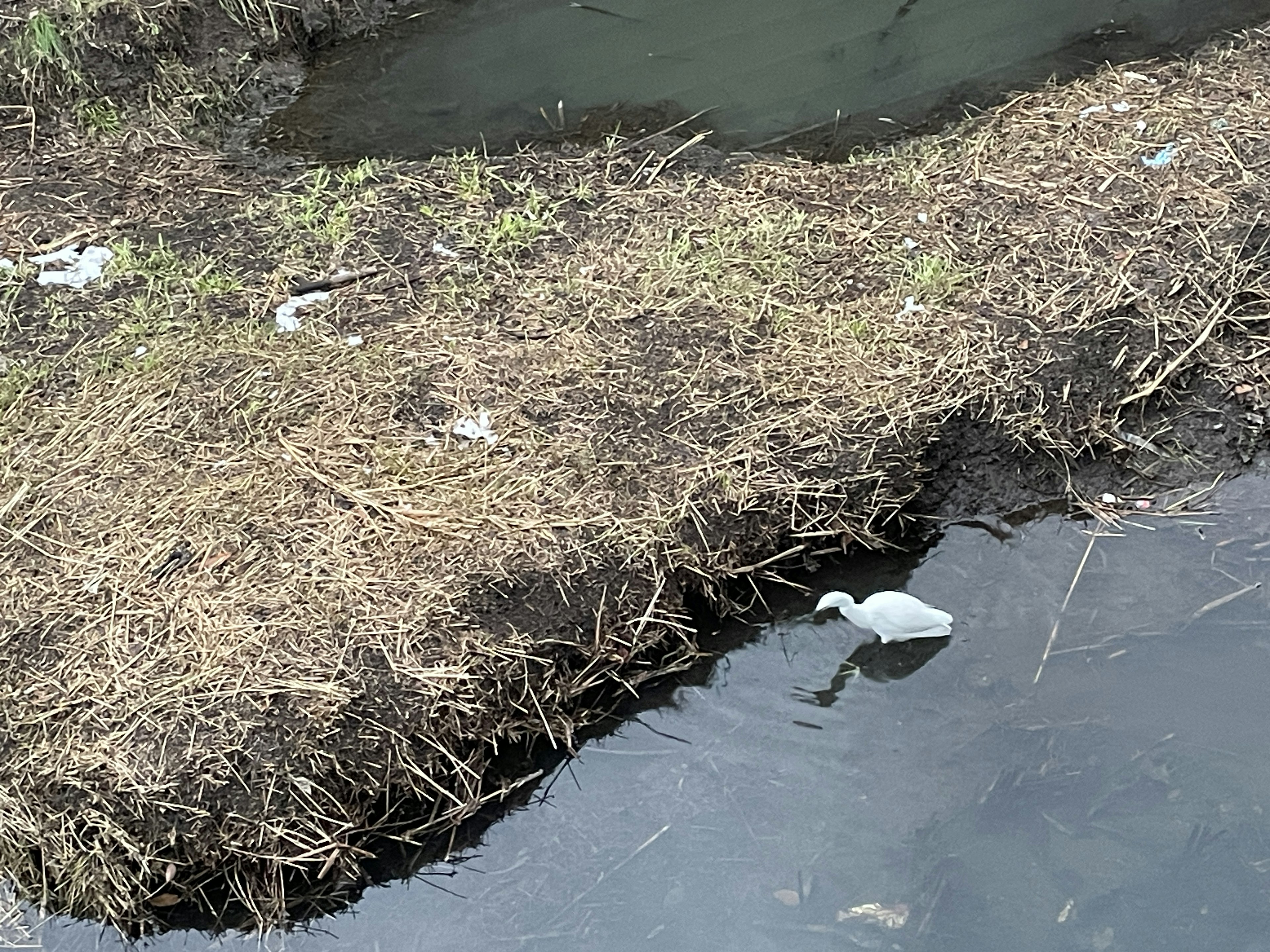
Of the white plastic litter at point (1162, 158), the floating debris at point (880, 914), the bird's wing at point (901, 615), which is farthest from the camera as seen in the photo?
the white plastic litter at point (1162, 158)

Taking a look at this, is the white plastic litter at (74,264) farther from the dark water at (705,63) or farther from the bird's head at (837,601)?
the bird's head at (837,601)

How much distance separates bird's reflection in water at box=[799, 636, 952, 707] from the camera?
2.79 meters

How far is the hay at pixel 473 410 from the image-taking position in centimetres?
250

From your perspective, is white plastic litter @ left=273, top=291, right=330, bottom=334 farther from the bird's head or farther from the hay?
the bird's head

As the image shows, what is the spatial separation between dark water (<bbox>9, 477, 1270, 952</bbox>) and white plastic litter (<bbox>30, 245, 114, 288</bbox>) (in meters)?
2.00

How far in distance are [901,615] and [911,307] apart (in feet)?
3.39

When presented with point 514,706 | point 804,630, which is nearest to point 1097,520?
point 804,630

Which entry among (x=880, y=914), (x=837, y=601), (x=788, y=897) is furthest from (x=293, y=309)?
(x=880, y=914)

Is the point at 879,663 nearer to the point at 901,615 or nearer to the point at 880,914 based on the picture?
the point at 901,615

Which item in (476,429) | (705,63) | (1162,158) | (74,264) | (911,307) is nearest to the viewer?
(476,429)

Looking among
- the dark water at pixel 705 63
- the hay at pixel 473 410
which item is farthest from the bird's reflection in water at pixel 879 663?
the dark water at pixel 705 63

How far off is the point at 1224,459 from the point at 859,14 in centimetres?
248

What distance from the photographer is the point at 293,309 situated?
3.41 meters

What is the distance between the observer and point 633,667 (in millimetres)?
2822
